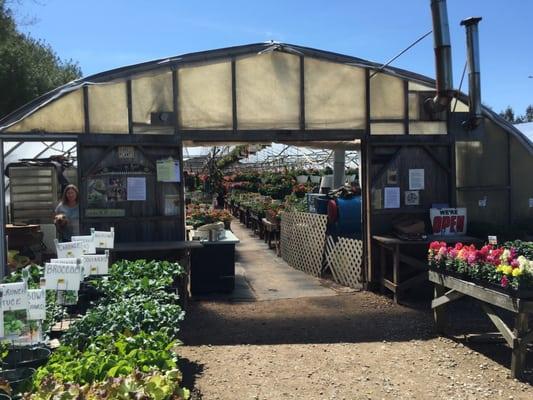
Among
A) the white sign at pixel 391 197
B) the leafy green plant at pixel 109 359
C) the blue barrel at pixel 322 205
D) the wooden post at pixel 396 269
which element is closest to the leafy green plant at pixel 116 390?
the leafy green plant at pixel 109 359

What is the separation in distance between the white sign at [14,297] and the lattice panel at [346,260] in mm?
5945

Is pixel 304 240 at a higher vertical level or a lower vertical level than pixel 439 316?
higher

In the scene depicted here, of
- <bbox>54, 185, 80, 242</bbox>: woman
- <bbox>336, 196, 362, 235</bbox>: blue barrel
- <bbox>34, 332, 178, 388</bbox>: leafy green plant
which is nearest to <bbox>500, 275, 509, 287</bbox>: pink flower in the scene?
<bbox>34, 332, 178, 388</bbox>: leafy green plant

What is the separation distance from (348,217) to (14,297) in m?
7.08

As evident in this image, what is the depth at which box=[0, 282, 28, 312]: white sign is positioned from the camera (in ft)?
12.0

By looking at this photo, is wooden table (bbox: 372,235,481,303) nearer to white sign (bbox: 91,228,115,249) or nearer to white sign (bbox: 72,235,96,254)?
white sign (bbox: 91,228,115,249)

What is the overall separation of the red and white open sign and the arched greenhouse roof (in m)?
1.27

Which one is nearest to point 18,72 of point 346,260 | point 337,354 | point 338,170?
point 338,170

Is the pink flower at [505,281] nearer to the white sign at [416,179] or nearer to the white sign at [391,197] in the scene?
the white sign at [391,197]

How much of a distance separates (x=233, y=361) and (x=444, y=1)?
5351 mm

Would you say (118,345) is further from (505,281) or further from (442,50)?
(442,50)

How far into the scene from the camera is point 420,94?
8508 millimetres

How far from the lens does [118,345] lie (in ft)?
11.8

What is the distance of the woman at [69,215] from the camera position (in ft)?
23.9
